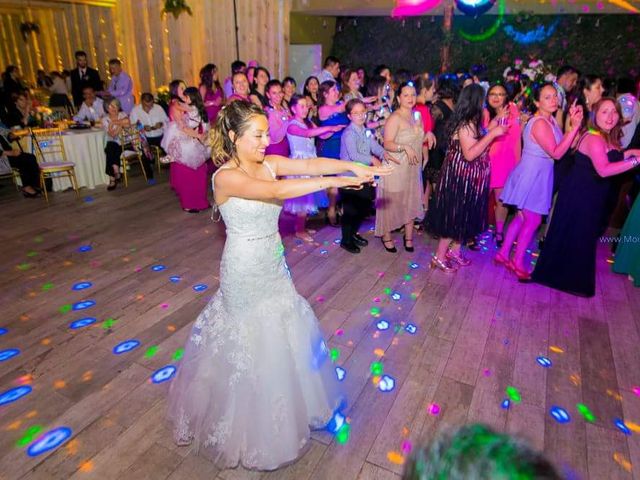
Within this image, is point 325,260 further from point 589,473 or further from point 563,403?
point 589,473

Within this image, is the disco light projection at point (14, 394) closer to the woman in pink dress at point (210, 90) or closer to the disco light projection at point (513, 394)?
the disco light projection at point (513, 394)

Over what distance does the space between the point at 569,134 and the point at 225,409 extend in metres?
2.90

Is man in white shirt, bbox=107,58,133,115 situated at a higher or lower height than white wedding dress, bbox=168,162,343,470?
higher

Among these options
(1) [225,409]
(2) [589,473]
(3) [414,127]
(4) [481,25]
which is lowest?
(2) [589,473]

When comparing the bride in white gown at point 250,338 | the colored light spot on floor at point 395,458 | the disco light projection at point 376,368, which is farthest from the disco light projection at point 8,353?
the colored light spot on floor at point 395,458

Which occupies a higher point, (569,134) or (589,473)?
(569,134)

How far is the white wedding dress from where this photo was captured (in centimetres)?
186

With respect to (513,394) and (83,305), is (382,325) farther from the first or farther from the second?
(83,305)

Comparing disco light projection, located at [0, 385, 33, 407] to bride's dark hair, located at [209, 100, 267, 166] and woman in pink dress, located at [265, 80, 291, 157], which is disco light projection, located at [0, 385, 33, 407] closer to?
bride's dark hair, located at [209, 100, 267, 166]

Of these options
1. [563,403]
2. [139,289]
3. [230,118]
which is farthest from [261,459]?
[139,289]

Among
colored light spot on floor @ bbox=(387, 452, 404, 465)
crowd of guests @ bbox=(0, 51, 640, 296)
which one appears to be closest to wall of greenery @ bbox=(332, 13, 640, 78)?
crowd of guests @ bbox=(0, 51, 640, 296)

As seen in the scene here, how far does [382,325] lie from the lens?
9.91 feet

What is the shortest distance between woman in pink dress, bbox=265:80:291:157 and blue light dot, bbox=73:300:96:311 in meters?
2.10

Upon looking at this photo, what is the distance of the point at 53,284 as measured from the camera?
3.44 meters
